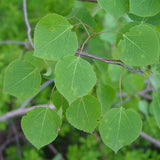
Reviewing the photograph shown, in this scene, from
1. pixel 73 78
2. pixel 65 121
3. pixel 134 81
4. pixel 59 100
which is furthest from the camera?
pixel 65 121

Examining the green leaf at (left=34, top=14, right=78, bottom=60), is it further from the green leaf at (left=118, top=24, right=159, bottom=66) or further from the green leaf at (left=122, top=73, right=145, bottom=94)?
the green leaf at (left=122, top=73, right=145, bottom=94)

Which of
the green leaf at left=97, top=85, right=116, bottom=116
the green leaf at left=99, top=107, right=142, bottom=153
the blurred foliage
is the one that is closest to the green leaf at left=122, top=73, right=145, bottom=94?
the blurred foliage

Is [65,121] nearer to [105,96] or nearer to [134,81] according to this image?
[134,81]

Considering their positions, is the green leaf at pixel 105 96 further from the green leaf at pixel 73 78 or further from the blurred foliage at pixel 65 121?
the blurred foliage at pixel 65 121

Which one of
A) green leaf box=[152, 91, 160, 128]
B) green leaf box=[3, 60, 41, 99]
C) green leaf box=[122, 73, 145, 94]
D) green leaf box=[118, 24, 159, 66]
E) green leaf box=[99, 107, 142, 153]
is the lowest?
green leaf box=[122, 73, 145, 94]

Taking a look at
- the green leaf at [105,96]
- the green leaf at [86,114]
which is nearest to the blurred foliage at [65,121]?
the green leaf at [105,96]

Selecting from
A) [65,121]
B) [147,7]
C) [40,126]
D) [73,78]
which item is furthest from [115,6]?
[65,121]
